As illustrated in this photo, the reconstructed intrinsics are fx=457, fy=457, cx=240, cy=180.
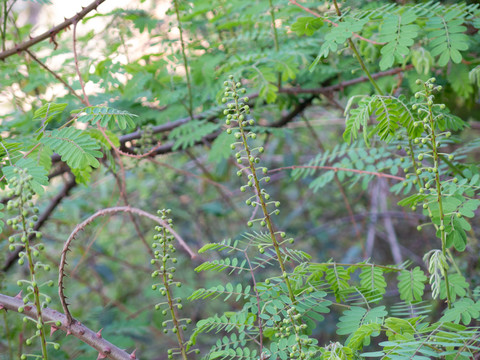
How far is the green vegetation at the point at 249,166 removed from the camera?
1289 millimetres

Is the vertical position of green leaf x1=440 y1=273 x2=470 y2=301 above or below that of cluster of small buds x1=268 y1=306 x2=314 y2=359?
below

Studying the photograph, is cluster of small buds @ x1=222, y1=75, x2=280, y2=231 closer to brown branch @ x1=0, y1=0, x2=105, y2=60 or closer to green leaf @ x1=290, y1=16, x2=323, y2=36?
green leaf @ x1=290, y1=16, x2=323, y2=36

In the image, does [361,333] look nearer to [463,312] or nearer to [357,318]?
[357,318]

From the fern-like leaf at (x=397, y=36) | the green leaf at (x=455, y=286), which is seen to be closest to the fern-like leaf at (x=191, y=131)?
the fern-like leaf at (x=397, y=36)

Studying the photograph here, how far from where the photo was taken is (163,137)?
9.21 feet

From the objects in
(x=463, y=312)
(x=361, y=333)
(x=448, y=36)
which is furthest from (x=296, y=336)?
(x=448, y=36)

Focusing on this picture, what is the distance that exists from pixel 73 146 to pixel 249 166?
0.67 meters

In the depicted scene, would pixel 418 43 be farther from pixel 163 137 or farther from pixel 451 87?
pixel 163 137

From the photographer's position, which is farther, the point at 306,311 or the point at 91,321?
the point at 91,321

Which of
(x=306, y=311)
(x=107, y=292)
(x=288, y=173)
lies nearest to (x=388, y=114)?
(x=306, y=311)

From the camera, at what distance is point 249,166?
1.24 metres

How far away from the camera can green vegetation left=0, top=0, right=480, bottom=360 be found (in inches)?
50.8

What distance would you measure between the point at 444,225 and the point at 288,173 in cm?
165

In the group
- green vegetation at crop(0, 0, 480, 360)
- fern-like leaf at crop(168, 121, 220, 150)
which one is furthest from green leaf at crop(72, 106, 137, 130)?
fern-like leaf at crop(168, 121, 220, 150)
